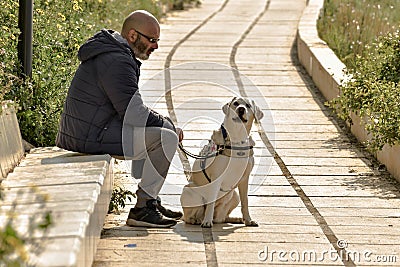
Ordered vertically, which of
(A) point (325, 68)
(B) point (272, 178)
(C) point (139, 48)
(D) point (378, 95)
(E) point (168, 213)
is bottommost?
(A) point (325, 68)

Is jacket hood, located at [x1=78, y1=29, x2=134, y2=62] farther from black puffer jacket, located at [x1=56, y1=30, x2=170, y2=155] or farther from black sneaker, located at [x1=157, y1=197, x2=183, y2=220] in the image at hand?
black sneaker, located at [x1=157, y1=197, x2=183, y2=220]

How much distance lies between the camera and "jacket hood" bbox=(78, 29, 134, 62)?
21.3 ft

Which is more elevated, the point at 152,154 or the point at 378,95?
the point at 152,154

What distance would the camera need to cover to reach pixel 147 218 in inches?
259

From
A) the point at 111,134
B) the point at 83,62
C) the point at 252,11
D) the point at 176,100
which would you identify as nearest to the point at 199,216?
the point at 111,134

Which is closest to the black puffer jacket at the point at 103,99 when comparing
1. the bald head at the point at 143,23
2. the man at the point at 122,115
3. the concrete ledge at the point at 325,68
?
the man at the point at 122,115

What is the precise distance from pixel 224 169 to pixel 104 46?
1.17 metres

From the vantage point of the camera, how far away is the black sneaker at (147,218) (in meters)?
6.57

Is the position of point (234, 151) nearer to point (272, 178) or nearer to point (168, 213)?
point (168, 213)

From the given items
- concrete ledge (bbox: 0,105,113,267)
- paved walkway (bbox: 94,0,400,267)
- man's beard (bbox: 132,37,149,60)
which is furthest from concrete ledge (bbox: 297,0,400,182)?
concrete ledge (bbox: 0,105,113,267)

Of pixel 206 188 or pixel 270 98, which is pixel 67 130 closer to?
pixel 206 188

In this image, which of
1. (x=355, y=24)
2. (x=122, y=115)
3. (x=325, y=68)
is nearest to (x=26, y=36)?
(x=122, y=115)

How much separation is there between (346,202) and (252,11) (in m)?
12.4

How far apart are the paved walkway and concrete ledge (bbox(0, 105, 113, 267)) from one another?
1.51 feet
